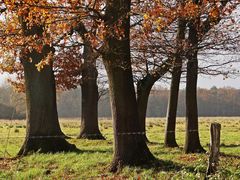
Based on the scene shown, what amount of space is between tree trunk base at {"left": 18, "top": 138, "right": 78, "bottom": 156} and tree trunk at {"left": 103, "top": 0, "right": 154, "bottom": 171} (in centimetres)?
488

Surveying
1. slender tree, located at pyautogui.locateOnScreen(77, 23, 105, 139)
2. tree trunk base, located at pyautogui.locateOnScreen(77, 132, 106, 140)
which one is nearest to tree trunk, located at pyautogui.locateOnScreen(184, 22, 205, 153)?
tree trunk base, located at pyautogui.locateOnScreen(77, 132, 106, 140)

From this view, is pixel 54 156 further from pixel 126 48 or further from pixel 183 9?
pixel 183 9

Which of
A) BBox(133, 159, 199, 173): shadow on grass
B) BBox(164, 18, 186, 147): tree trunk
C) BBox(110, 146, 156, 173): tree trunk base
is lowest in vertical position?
BBox(133, 159, 199, 173): shadow on grass

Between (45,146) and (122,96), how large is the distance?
18.1ft

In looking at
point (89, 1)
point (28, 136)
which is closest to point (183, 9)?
point (89, 1)

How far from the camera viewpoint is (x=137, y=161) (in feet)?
40.5

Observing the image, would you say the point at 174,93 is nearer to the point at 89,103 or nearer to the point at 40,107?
the point at 40,107

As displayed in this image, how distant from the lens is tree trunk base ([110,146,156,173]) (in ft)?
39.8

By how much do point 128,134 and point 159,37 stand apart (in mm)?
5405

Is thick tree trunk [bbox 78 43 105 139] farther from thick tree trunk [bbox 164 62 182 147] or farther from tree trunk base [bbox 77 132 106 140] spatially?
thick tree trunk [bbox 164 62 182 147]

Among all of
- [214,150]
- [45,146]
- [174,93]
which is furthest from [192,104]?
[214,150]

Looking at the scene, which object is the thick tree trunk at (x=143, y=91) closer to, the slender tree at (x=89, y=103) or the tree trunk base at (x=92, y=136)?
the tree trunk base at (x=92, y=136)

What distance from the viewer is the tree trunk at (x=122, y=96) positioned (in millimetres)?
12289

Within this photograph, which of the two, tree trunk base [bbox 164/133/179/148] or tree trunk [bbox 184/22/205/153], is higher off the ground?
tree trunk [bbox 184/22/205/153]
